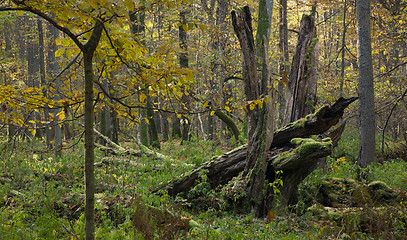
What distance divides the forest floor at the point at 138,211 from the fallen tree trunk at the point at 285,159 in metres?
0.49

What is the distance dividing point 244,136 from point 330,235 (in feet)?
22.0

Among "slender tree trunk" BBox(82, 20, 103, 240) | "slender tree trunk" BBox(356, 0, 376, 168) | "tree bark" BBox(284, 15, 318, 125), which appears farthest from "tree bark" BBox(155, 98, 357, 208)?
"slender tree trunk" BBox(82, 20, 103, 240)

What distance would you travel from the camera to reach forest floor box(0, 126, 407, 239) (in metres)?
4.80

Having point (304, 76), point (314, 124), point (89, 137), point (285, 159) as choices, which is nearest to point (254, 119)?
point (285, 159)

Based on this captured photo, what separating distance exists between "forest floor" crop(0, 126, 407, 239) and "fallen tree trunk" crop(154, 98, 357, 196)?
0.49 m

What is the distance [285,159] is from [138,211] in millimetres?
3263

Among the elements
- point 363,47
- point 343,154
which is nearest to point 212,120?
point 343,154

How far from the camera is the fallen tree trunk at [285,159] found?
6031 mm

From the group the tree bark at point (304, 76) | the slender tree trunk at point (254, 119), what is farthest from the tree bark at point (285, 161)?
the tree bark at point (304, 76)

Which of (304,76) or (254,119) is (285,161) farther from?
(304,76)

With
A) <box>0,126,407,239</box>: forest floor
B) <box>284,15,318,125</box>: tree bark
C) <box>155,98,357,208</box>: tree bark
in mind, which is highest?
<box>284,15,318,125</box>: tree bark

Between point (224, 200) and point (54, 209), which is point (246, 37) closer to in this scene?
point (224, 200)

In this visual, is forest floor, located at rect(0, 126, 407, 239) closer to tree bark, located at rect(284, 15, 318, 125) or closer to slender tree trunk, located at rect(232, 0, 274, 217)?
slender tree trunk, located at rect(232, 0, 274, 217)

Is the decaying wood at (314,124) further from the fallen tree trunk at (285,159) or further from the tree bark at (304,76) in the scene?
the tree bark at (304,76)
